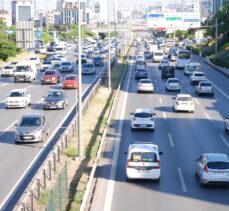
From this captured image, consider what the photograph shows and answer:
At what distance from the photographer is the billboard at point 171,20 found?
147125 millimetres

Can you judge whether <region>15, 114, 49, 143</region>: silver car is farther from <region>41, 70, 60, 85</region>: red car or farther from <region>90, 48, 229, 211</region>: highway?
<region>41, 70, 60, 85</region>: red car

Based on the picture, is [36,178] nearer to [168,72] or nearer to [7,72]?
[168,72]

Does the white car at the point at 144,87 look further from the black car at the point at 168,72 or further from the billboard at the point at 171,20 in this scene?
the billboard at the point at 171,20

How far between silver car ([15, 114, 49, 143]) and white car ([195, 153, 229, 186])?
35.2ft

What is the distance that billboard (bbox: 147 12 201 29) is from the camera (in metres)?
147

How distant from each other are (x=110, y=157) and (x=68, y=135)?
316cm

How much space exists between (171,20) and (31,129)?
119 m

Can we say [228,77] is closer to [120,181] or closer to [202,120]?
[202,120]

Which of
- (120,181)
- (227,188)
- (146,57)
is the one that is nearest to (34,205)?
(120,181)

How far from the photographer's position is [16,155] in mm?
29672

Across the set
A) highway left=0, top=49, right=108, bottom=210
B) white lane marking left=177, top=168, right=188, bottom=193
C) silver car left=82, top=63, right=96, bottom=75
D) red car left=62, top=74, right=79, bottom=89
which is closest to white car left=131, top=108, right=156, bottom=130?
highway left=0, top=49, right=108, bottom=210

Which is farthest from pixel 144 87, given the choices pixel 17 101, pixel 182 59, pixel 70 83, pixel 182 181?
pixel 182 59

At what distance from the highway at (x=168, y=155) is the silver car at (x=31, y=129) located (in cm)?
347

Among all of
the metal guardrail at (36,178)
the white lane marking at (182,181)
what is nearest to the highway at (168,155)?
the white lane marking at (182,181)
